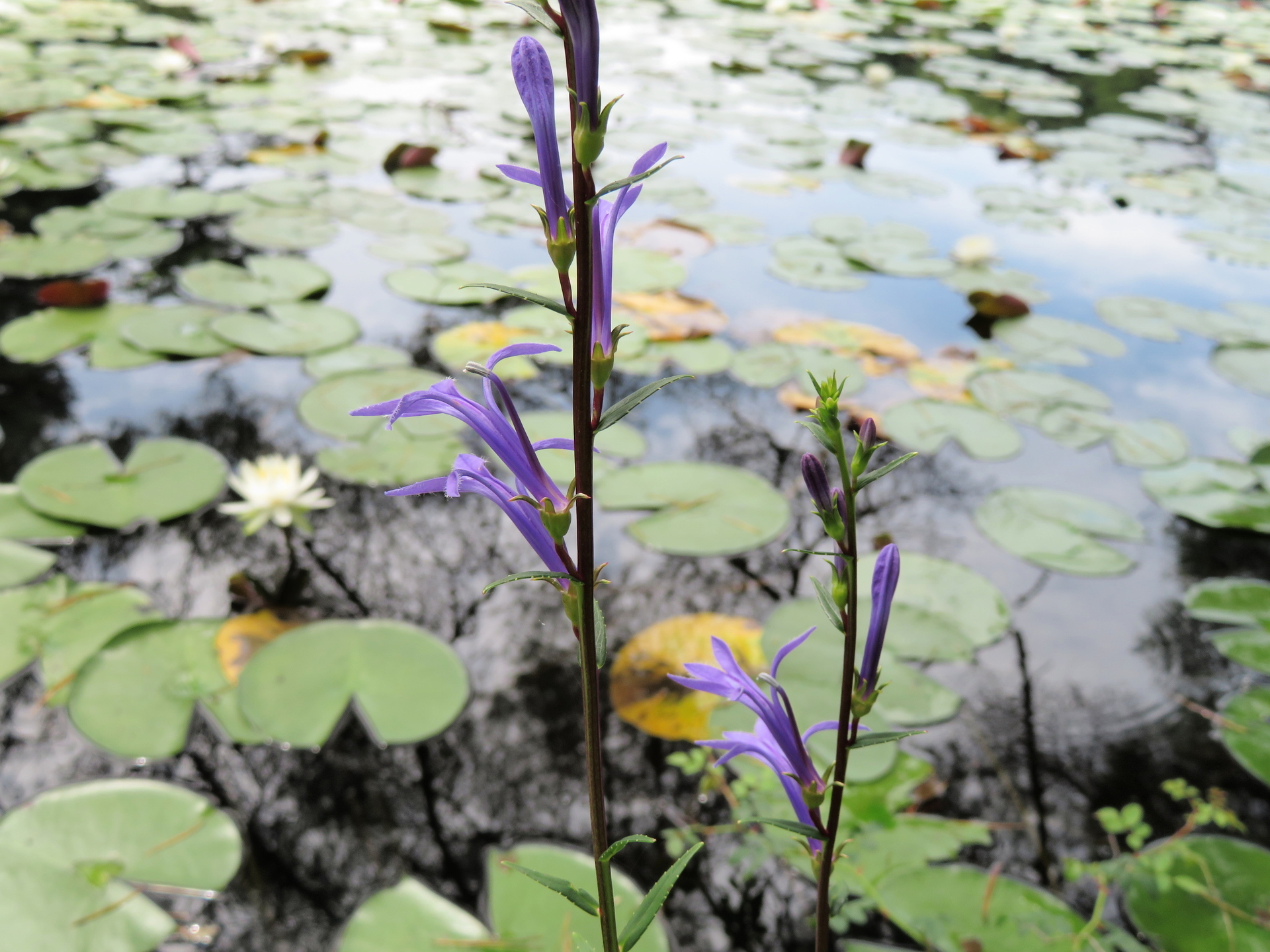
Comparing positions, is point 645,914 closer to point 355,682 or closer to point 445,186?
point 355,682

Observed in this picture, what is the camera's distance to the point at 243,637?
152 centimetres

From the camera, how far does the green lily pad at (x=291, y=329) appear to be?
2342 millimetres

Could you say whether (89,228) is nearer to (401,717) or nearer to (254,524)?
(254,524)

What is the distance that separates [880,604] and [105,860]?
119cm

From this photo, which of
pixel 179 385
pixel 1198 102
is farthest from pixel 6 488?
pixel 1198 102

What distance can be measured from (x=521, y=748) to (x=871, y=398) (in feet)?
4.68

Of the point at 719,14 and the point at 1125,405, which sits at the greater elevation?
the point at 719,14

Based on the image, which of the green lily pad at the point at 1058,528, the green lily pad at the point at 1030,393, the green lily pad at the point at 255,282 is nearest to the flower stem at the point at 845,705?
the green lily pad at the point at 1058,528

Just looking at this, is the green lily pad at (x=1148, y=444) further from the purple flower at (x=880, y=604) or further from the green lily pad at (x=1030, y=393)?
the purple flower at (x=880, y=604)

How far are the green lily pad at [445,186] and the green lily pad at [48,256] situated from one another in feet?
3.77

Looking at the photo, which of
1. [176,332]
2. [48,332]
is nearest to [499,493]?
[176,332]

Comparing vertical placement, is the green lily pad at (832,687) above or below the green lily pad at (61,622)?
below

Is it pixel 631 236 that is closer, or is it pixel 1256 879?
pixel 1256 879

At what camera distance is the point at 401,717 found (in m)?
1.42
